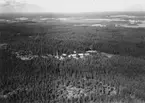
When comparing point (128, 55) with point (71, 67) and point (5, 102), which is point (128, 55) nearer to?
point (71, 67)

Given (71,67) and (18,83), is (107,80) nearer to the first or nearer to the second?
(71,67)

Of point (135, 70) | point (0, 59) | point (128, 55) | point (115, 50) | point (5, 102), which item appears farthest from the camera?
point (115, 50)

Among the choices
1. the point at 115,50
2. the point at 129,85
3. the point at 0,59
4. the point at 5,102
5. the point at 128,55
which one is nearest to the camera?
the point at 5,102

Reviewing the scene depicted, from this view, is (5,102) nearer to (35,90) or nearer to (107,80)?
(35,90)

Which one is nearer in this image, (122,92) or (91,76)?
(122,92)

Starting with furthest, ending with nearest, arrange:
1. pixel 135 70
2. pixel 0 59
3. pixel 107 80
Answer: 1. pixel 0 59
2. pixel 135 70
3. pixel 107 80

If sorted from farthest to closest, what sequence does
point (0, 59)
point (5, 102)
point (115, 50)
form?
point (115, 50) → point (0, 59) → point (5, 102)

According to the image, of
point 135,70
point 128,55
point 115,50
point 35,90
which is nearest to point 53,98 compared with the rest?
point 35,90

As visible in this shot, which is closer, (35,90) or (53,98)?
(53,98)

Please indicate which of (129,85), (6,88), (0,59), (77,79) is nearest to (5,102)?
(6,88)
